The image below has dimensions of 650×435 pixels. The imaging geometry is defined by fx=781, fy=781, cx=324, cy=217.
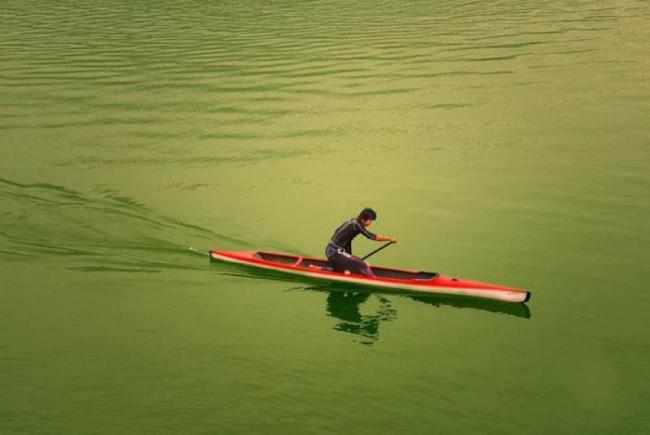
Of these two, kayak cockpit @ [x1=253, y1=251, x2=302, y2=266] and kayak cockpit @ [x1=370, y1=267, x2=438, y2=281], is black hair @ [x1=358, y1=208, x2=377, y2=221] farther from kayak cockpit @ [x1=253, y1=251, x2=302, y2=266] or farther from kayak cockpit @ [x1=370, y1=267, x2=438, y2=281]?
kayak cockpit @ [x1=253, y1=251, x2=302, y2=266]

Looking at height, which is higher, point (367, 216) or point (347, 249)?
point (367, 216)

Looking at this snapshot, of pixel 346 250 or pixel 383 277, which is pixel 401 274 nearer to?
pixel 383 277

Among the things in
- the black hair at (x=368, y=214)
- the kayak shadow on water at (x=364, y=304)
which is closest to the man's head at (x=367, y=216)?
the black hair at (x=368, y=214)

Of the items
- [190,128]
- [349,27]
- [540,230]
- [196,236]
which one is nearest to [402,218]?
[540,230]

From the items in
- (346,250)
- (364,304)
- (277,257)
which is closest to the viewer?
(364,304)

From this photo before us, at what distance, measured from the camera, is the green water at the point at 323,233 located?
14531mm

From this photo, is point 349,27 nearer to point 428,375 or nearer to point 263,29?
point 263,29

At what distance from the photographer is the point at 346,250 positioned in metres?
18.5

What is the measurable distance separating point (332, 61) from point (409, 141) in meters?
13.5

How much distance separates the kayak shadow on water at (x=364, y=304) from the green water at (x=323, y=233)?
7cm

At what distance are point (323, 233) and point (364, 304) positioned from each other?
4147 mm

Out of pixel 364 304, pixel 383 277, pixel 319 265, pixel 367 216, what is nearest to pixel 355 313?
pixel 364 304

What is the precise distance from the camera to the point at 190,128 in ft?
102

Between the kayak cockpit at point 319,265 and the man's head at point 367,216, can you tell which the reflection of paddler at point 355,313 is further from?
the man's head at point 367,216
